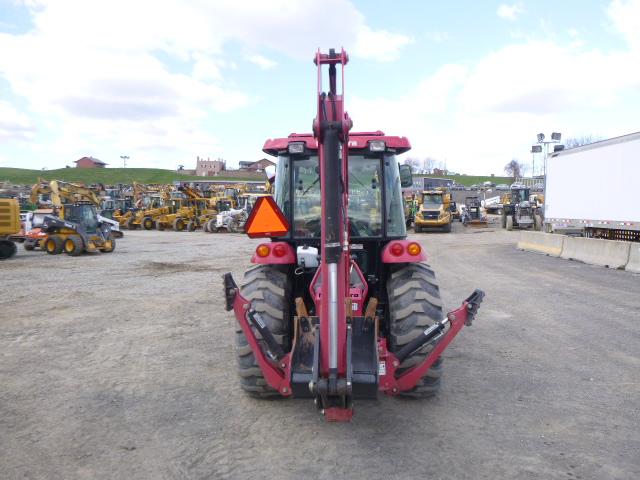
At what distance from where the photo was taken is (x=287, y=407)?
432cm

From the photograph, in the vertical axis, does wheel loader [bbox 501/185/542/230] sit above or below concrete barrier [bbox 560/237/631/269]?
above

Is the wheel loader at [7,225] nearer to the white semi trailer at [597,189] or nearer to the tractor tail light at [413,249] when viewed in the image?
the tractor tail light at [413,249]

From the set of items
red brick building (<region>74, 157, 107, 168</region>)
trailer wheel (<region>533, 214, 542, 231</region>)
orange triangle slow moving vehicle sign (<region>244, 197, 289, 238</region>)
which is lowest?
trailer wheel (<region>533, 214, 542, 231</region>)

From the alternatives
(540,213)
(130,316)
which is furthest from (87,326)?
(540,213)

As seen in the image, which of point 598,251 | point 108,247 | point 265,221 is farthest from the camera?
point 108,247

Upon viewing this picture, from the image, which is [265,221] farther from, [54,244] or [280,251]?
[54,244]

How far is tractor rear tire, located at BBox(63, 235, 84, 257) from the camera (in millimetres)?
17688

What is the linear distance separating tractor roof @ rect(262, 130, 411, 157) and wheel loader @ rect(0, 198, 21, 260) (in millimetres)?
15264

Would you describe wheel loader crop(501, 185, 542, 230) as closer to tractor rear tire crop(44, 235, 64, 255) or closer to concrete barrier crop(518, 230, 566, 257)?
concrete barrier crop(518, 230, 566, 257)

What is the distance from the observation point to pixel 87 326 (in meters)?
7.36

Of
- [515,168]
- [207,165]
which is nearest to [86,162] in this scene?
[207,165]

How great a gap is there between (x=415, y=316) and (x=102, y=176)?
285 ft

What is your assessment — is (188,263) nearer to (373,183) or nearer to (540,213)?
(373,183)

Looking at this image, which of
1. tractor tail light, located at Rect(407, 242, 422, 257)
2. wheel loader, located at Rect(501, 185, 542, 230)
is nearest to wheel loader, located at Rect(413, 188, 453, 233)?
wheel loader, located at Rect(501, 185, 542, 230)
